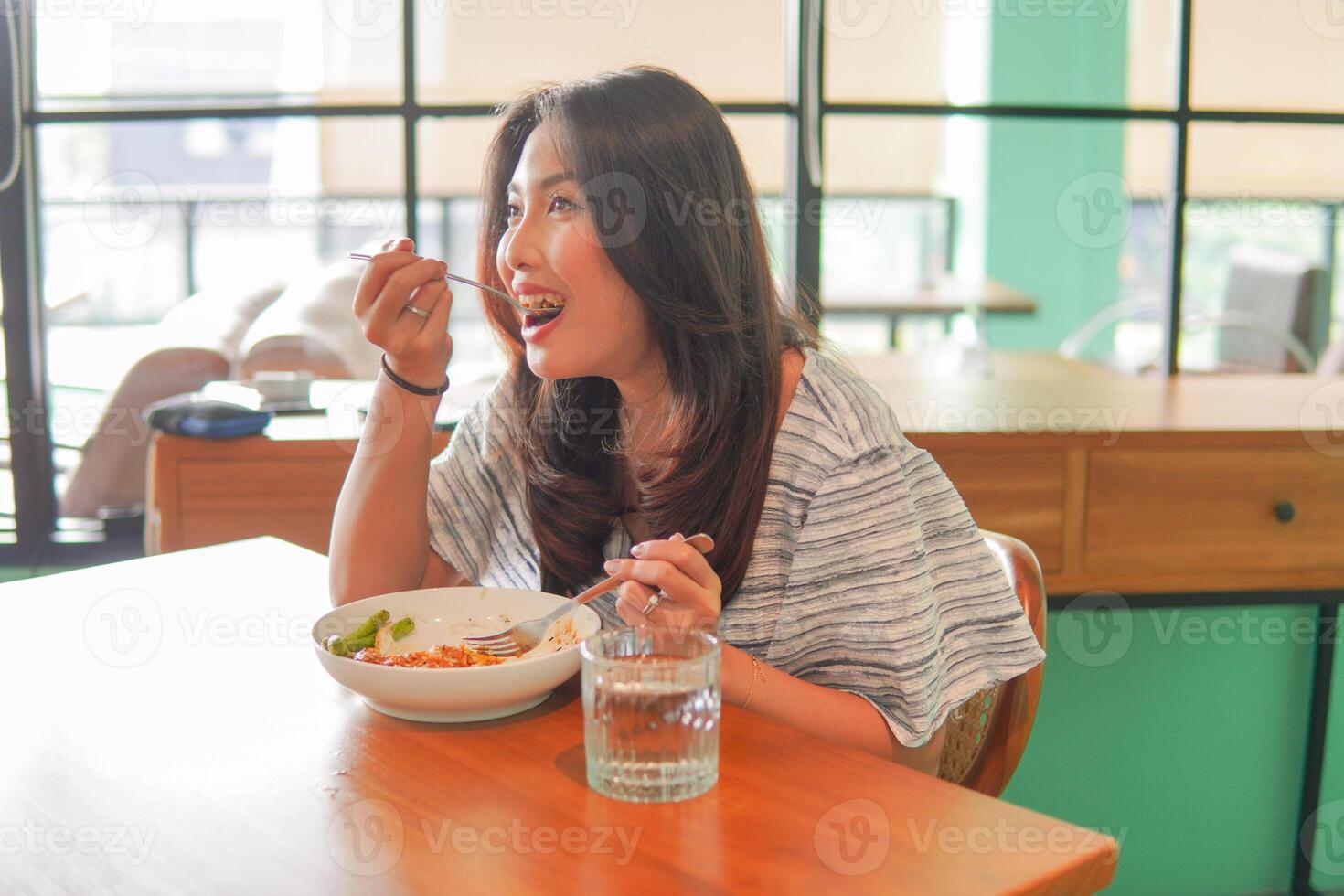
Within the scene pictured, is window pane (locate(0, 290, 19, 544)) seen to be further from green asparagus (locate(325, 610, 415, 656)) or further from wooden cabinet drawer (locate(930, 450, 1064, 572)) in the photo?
wooden cabinet drawer (locate(930, 450, 1064, 572))

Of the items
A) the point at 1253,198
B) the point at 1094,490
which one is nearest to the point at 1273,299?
the point at 1253,198

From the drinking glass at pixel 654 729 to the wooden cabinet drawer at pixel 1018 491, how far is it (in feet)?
3.99

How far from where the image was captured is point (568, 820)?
814mm

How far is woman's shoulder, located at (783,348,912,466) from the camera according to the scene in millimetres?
1195

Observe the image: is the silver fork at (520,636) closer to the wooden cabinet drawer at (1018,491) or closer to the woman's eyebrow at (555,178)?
the woman's eyebrow at (555,178)

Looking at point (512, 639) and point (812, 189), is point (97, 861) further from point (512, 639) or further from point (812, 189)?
point (812, 189)

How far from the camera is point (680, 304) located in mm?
1253

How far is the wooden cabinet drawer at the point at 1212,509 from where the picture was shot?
202cm

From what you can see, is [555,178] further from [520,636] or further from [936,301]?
[936,301]

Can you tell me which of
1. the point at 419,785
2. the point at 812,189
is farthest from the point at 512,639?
the point at 812,189

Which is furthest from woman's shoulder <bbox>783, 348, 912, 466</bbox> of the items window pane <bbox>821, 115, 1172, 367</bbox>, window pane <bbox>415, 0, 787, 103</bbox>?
window pane <bbox>821, 115, 1172, 367</bbox>

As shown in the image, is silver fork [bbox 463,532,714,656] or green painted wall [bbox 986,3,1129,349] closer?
silver fork [bbox 463,532,714,656]

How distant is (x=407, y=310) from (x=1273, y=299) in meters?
3.33

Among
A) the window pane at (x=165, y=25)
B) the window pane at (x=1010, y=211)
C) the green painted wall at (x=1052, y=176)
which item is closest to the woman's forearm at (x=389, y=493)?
the window pane at (x=165, y=25)
